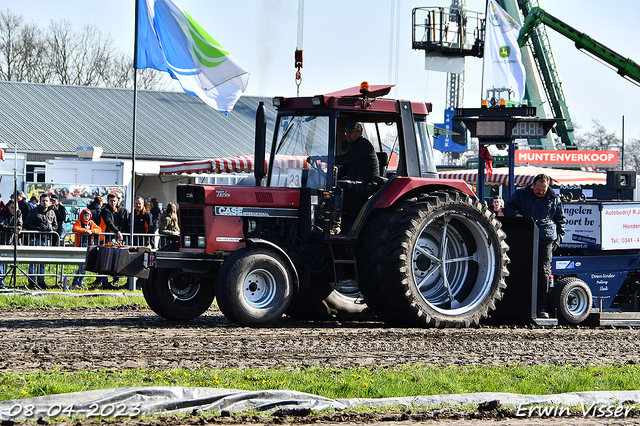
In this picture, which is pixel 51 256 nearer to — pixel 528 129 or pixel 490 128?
pixel 490 128

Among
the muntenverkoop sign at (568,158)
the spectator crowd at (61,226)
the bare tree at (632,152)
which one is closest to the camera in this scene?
the spectator crowd at (61,226)

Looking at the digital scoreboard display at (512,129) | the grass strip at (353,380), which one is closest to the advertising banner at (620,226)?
the digital scoreboard display at (512,129)

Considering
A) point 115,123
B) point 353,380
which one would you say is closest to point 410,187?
point 353,380

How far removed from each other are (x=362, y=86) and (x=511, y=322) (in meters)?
3.64

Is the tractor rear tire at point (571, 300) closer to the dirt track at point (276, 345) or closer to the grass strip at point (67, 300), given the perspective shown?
the dirt track at point (276, 345)

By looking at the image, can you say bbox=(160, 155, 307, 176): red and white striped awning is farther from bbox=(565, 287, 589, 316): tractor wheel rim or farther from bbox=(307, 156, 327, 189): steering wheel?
bbox=(307, 156, 327, 189): steering wheel

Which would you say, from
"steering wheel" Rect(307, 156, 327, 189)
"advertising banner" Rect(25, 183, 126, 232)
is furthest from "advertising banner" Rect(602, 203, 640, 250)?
"advertising banner" Rect(25, 183, 126, 232)

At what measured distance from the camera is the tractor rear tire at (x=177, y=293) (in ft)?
31.7

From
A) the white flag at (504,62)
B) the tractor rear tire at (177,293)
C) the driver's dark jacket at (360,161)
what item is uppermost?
the white flag at (504,62)

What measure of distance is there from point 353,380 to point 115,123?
3221 centimetres

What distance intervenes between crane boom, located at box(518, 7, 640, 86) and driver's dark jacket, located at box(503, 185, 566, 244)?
23.1 metres

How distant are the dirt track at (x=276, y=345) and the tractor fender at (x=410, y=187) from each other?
1444 mm

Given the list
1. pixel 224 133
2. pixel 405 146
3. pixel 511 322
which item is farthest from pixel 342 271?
pixel 224 133

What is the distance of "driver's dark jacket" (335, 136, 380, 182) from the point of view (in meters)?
9.52
